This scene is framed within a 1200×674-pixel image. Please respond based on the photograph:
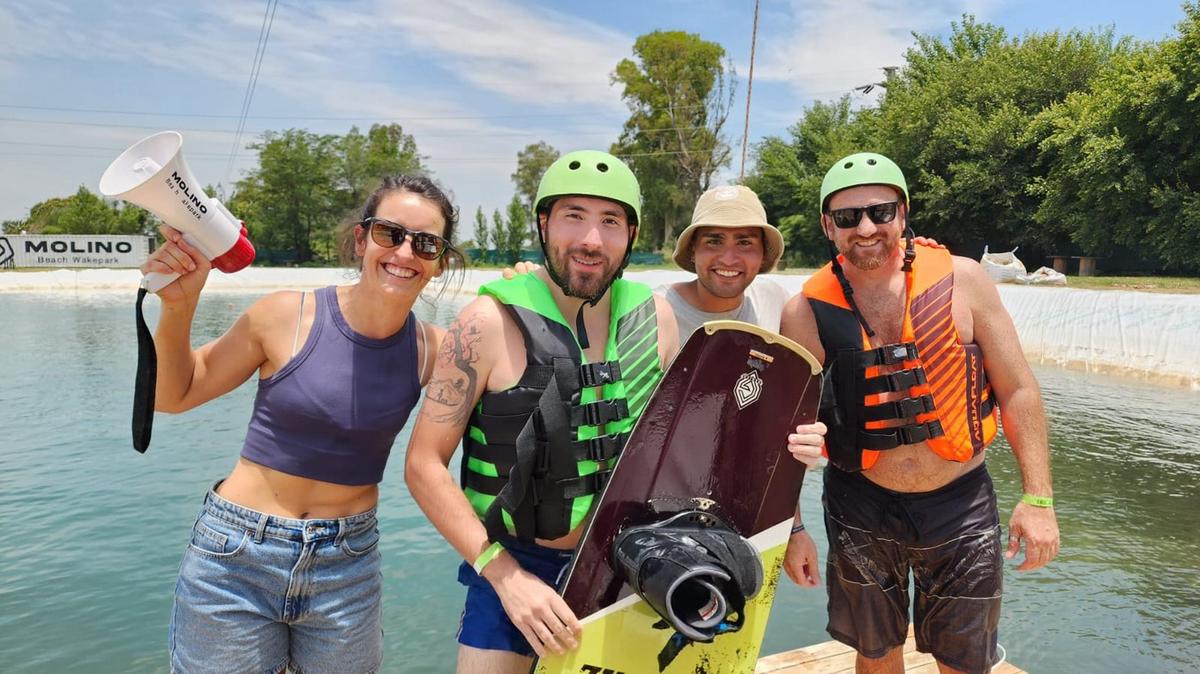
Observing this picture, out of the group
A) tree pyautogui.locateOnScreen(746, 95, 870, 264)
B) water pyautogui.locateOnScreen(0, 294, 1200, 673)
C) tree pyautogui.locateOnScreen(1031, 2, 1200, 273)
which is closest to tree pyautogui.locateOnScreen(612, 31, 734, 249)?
tree pyautogui.locateOnScreen(746, 95, 870, 264)

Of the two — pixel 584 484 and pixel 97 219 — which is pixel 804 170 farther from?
pixel 97 219

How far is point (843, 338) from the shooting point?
11.6ft

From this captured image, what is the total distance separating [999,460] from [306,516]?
35.5ft

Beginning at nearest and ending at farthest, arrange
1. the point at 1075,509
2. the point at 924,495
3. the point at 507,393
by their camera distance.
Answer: the point at 507,393 → the point at 924,495 → the point at 1075,509

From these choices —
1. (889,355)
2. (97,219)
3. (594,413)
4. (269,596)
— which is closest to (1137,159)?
(889,355)

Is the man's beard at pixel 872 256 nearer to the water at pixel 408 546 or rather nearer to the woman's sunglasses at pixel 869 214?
the woman's sunglasses at pixel 869 214

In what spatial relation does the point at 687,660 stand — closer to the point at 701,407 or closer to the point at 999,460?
the point at 701,407

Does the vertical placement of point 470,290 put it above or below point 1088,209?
below

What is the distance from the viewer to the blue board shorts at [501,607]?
266cm

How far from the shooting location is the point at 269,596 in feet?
9.00

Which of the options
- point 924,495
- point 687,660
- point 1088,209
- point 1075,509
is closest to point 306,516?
point 687,660

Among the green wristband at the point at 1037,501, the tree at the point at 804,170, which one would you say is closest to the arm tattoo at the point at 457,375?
the green wristband at the point at 1037,501

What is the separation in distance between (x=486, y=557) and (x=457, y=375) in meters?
0.60

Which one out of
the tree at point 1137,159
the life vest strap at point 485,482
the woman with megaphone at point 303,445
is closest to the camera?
the life vest strap at point 485,482
